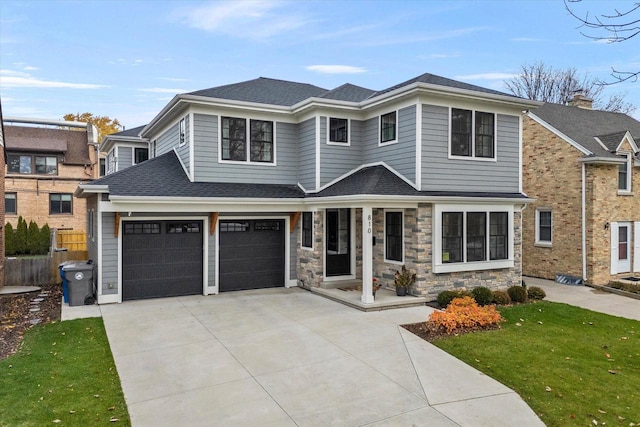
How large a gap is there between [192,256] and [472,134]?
8.35 m

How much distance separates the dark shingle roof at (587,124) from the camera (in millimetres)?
15344

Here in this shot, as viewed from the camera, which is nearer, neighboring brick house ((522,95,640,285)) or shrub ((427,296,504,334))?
shrub ((427,296,504,334))

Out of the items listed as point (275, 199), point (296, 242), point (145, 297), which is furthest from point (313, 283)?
point (145, 297)

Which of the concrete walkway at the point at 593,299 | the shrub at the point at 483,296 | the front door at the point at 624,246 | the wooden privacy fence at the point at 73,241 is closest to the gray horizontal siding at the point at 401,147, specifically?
the shrub at the point at 483,296

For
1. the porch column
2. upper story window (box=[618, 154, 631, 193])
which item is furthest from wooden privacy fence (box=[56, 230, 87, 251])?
upper story window (box=[618, 154, 631, 193])

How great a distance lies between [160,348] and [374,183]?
6274 millimetres

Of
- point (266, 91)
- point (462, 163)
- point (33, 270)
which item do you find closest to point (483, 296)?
point (462, 163)

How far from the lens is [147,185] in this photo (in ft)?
37.0

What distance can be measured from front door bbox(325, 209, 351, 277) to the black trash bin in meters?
Result: 6.27

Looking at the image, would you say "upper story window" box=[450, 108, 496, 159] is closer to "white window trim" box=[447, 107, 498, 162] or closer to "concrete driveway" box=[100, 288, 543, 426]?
"white window trim" box=[447, 107, 498, 162]

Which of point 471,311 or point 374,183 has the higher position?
point 374,183

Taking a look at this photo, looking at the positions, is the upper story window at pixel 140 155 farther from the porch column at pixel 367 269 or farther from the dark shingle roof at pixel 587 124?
the dark shingle roof at pixel 587 124

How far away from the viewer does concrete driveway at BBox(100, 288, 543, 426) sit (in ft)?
17.3

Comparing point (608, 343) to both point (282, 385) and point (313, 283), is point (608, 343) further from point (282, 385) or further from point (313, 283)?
point (313, 283)
